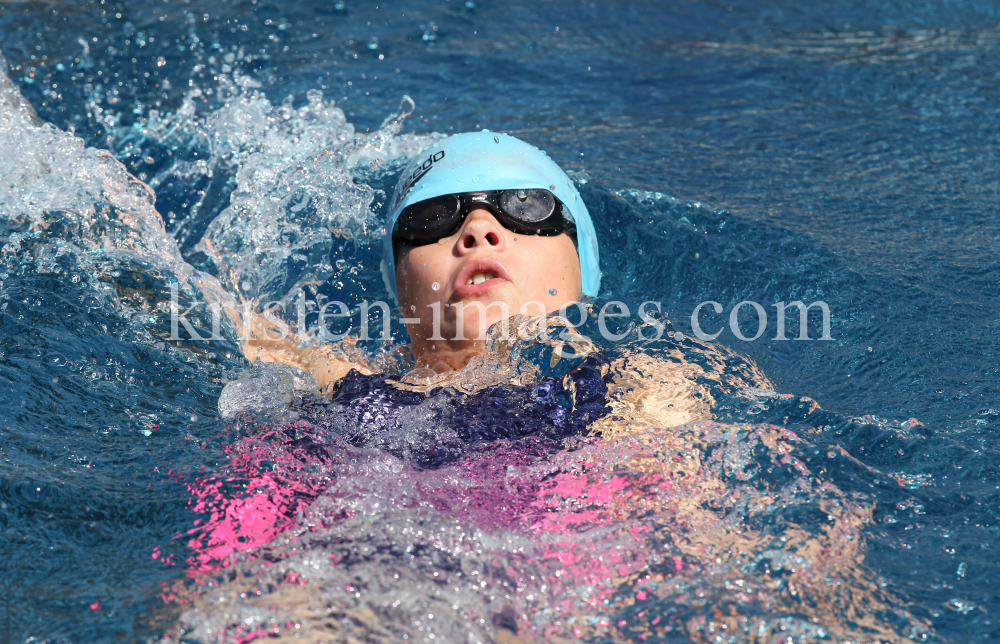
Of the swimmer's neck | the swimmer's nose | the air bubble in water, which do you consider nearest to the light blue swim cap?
the swimmer's nose

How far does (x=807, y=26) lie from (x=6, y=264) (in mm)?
5464

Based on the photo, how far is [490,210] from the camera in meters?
3.07

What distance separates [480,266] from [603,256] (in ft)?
4.10

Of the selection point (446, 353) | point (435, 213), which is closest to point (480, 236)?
point (435, 213)

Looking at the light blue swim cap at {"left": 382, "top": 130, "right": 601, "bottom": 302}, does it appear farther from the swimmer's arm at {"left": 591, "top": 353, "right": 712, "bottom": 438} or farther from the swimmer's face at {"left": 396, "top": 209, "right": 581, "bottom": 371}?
the swimmer's arm at {"left": 591, "top": 353, "right": 712, "bottom": 438}

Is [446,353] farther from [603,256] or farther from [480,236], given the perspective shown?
[603,256]

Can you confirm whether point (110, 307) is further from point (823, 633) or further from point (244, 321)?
point (823, 633)

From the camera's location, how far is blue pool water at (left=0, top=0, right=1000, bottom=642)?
198 centimetres

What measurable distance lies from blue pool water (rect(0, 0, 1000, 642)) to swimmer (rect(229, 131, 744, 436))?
20cm

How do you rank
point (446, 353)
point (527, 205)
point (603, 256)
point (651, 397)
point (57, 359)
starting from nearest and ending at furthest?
1. point (651, 397)
2. point (57, 359)
3. point (446, 353)
4. point (527, 205)
5. point (603, 256)

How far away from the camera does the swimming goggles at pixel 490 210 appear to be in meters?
3.06

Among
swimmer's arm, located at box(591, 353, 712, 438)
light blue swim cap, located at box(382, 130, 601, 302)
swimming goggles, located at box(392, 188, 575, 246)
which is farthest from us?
light blue swim cap, located at box(382, 130, 601, 302)

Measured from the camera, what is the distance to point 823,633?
180cm

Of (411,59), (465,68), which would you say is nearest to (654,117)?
(465,68)
